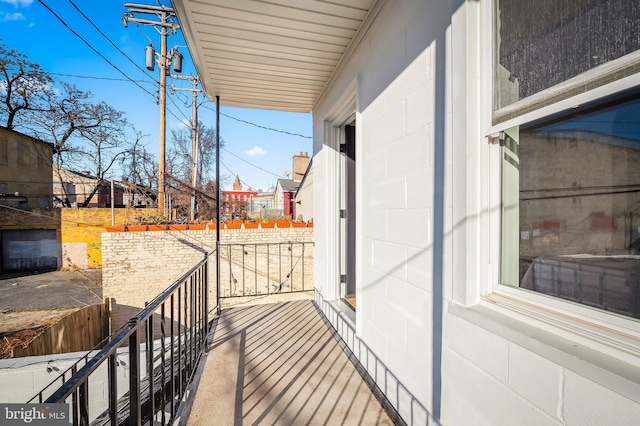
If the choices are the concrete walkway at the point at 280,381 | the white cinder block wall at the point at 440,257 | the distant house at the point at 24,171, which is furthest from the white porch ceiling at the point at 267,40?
the distant house at the point at 24,171

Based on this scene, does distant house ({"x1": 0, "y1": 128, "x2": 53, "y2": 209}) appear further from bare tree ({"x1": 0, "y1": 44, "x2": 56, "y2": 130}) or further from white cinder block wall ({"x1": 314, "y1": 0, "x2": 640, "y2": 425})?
white cinder block wall ({"x1": 314, "y1": 0, "x2": 640, "y2": 425})

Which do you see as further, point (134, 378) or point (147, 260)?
point (147, 260)

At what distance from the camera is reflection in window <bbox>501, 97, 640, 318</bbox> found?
2.38 ft

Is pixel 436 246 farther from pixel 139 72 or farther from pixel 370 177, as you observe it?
pixel 139 72

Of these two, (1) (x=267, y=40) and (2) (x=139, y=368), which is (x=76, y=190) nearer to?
(1) (x=267, y=40)

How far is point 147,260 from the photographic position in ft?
22.1

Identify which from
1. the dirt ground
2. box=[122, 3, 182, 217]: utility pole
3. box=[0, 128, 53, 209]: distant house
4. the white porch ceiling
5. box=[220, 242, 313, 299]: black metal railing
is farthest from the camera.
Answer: box=[0, 128, 53, 209]: distant house

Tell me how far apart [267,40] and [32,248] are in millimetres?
17505

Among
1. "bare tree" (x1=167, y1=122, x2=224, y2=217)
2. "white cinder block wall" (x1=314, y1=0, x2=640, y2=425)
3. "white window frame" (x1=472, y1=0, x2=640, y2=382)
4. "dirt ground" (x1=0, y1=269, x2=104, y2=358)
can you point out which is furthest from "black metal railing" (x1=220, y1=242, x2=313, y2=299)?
"bare tree" (x1=167, y1=122, x2=224, y2=217)

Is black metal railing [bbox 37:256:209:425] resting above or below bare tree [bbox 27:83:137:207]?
below

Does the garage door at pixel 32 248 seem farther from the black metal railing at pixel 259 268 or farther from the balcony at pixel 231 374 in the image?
the balcony at pixel 231 374

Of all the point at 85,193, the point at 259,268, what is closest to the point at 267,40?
the point at 259,268

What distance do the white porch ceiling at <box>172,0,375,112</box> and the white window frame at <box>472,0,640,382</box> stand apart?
4.17 feet

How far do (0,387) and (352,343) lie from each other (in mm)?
4590
